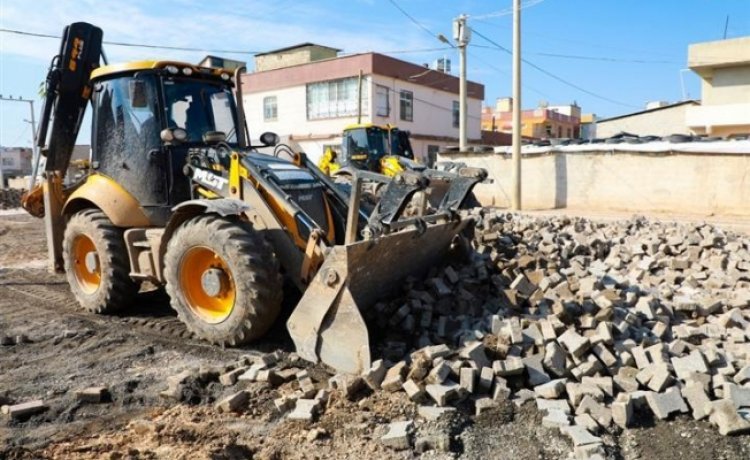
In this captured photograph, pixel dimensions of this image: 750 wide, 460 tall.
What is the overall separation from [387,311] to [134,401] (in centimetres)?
209

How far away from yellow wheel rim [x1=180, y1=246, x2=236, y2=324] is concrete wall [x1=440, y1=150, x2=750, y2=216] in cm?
1272

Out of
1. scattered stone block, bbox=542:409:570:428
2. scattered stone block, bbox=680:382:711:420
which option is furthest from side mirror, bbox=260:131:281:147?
scattered stone block, bbox=680:382:711:420

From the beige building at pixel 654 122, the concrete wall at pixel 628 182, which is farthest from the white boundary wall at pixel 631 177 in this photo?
the beige building at pixel 654 122

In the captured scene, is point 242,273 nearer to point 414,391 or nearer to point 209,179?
point 209,179

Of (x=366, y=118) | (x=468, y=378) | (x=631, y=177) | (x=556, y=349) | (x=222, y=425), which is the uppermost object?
(x=366, y=118)

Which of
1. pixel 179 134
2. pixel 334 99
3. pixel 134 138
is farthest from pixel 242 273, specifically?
pixel 334 99

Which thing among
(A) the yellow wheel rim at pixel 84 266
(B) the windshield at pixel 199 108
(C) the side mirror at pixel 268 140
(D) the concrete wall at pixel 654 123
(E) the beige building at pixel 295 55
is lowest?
(A) the yellow wheel rim at pixel 84 266

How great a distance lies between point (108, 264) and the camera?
615 cm

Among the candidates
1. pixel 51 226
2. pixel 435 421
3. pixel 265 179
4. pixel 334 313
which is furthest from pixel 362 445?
pixel 51 226

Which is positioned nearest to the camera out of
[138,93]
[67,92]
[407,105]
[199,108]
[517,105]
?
[138,93]

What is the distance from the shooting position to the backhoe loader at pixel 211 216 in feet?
15.3

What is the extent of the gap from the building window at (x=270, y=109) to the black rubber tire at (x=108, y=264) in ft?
81.7

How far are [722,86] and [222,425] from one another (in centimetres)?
2698

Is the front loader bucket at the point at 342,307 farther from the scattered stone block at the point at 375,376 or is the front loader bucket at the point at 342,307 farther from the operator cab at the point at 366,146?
the operator cab at the point at 366,146
